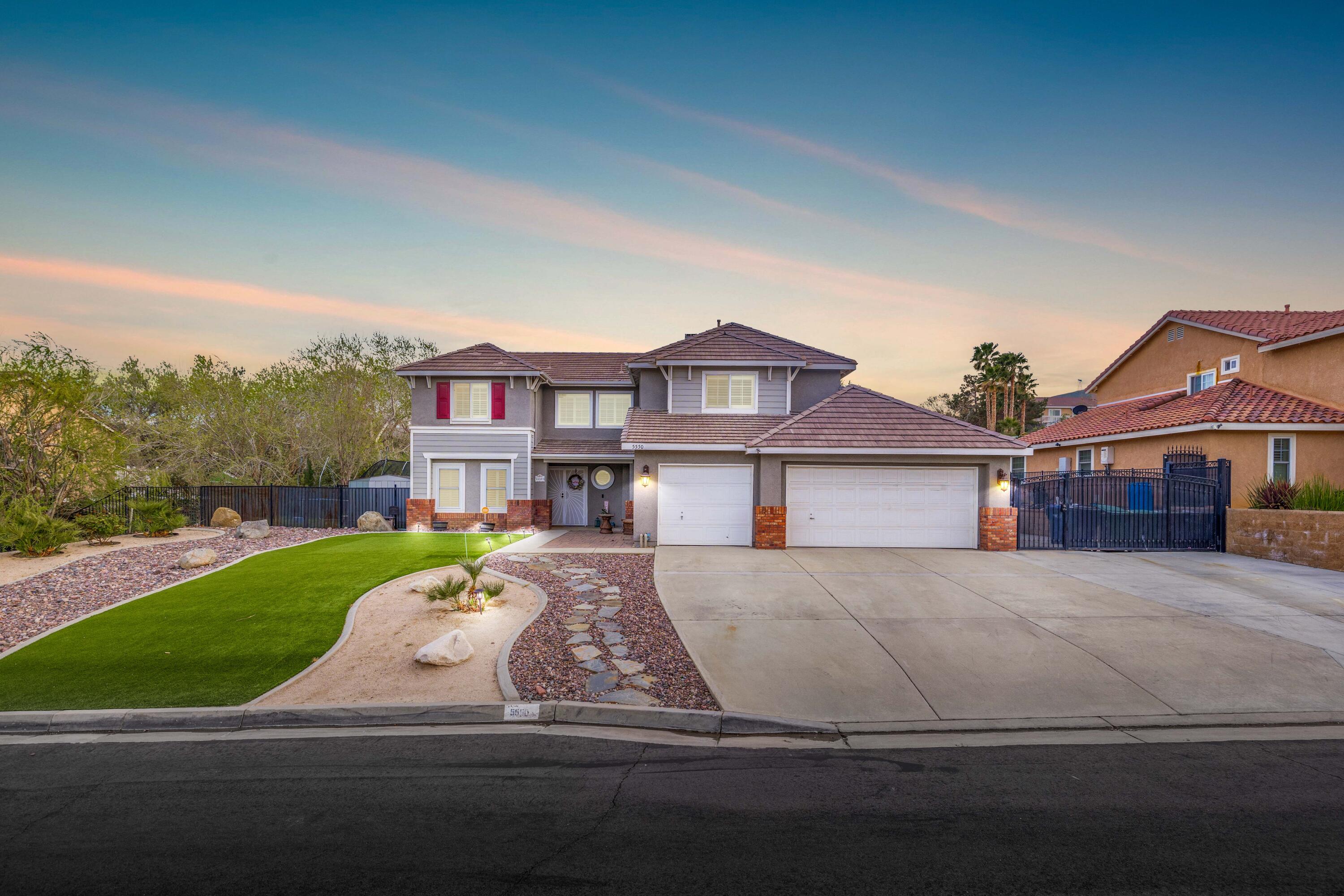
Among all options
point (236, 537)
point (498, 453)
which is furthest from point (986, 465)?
point (236, 537)

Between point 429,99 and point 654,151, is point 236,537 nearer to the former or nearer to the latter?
point 429,99

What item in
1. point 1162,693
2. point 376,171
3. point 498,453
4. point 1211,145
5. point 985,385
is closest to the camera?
point 1162,693

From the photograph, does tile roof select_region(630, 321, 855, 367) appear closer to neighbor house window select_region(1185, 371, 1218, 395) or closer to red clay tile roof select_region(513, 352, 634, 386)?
red clay tile roof select_region(513, 352, 634, 386)

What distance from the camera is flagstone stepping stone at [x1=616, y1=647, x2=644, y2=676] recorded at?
21.1ft

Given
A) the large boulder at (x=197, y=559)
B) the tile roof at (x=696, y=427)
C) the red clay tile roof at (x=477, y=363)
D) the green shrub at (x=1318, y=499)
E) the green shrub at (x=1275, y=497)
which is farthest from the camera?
the red clay tile roof at (x=477, y=363)

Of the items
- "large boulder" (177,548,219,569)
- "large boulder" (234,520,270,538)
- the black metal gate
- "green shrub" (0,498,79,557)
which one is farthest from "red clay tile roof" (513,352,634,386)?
the black metal gate

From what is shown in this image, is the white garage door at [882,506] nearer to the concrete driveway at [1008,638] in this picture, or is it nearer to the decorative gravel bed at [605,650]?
the concrete driveway at [1008,638]

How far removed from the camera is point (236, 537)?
15.7 m

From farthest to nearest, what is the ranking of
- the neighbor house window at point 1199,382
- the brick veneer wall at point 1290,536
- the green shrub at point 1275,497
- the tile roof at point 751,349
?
1. the neighbor house window at point 1199,382
2. the tile roof at point 751,349
3. the green shrub at point 1275,497
4. the brick veneer wall at point 1290,536

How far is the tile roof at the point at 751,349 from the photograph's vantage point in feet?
56.1

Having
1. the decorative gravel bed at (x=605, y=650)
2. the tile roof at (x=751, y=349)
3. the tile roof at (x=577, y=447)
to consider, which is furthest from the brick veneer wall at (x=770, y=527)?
the tile roof at (x=577, y=447)

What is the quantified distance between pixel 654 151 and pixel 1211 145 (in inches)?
589

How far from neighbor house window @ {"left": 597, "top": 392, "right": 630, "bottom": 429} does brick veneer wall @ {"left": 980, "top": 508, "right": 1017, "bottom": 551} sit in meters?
12.4

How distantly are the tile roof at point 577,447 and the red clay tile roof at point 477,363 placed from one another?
2.74 m
